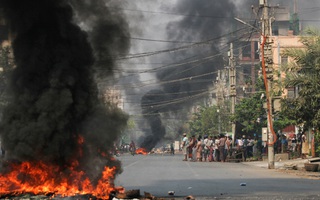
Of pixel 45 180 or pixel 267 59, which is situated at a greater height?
pixel 267 59

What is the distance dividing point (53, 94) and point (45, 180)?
70.7 inches

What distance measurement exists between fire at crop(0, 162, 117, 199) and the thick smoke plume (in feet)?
0.63

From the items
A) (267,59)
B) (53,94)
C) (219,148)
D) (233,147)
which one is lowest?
(53,94)

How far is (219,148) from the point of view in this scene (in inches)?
1670

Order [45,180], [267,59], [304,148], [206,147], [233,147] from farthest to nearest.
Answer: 1. [206,147]
2. [233,147]
3. [304,148]
4. [267,59]
5. [45,180]

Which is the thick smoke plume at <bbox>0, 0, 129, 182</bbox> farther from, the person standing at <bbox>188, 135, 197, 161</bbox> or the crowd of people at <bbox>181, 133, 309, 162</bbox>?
the person standing at <bbox>188, 135, 197, 161</bbox>

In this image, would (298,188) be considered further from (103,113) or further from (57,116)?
(57,116)

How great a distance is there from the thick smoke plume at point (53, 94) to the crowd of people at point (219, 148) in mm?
27265

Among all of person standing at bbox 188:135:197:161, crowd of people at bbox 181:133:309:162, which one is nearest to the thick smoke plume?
crowd of people at bbox 181:133:309:162

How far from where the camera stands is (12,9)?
14.8 metres

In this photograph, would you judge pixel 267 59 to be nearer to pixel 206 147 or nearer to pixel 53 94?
pixel 206 147

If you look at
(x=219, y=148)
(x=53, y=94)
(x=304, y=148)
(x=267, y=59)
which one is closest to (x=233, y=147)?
(x=219, y=148)

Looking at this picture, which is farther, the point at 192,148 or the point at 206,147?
the point at 206,147

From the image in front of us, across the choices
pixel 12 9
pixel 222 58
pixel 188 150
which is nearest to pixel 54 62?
pixel 12 9
